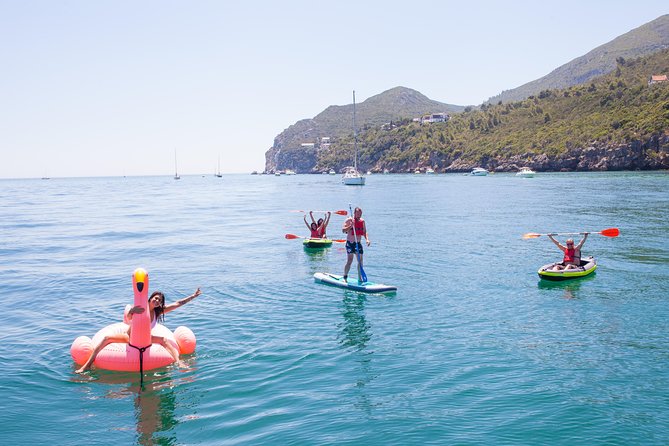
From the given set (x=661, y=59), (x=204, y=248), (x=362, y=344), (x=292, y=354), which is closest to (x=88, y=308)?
(x=292, y=354)

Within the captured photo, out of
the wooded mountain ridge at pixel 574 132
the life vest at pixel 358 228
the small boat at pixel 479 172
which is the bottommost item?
the life vest at pixel 358 228

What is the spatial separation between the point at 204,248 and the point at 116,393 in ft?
71.8

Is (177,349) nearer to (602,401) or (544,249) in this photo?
(602,401)

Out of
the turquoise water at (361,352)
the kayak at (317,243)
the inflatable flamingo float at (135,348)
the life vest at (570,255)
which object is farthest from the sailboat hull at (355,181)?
the inflatable flamingo float at (135,348)

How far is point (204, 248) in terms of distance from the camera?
3225 centimetres

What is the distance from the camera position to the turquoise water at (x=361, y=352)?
9305 mm

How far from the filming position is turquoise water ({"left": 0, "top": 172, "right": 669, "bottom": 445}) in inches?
366

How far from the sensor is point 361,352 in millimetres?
13055

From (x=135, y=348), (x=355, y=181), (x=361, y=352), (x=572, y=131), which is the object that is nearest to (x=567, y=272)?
(x=361, y=352)

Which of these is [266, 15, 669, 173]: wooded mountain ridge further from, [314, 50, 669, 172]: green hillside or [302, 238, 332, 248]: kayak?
[302, 238, 332, 248]: kayak

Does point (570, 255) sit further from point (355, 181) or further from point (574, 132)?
point (574, 132)

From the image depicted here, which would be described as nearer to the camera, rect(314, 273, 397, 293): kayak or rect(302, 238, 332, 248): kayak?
rect(314, 273, 397, 293): kayak

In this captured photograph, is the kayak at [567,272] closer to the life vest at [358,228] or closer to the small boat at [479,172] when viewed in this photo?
the life vest at [358,228]

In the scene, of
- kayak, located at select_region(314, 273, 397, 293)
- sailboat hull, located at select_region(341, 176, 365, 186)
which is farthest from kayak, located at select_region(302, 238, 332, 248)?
sailboat hull, located at select_region(341, 176, 365, 186)
